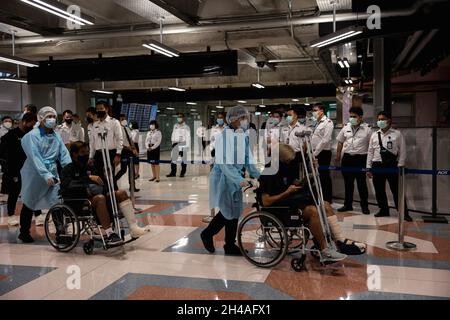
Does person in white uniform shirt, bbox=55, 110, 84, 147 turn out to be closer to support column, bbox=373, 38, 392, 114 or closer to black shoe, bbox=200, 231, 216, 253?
black shoe, bbox=200, 231, 216, 253

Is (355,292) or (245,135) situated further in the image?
Answer: (245,135)

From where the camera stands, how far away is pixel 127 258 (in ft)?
14.1

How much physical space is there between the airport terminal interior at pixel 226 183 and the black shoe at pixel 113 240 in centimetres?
4

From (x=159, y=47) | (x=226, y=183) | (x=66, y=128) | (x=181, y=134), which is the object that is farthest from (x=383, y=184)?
(x=181, y=134)

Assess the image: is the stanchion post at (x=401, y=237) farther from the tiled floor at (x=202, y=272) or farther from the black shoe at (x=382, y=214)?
the black shoe at (x=382, y=214)

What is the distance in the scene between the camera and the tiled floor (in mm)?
3342

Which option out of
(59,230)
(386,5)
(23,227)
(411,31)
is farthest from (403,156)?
(23,227)

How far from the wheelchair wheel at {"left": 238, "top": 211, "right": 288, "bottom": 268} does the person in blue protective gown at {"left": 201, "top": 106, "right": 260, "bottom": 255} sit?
0.23m

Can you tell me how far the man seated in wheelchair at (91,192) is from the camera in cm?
432

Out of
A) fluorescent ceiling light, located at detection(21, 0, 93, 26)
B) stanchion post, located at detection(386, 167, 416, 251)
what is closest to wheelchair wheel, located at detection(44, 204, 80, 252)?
fluorescent ceiling light, located at detection(21, 0, 93, 26)

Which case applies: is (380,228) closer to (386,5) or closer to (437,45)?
(386,5)

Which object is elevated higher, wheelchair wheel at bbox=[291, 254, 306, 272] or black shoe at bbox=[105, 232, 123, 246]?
black shoe at bbox=[105, 232, 123, 246]

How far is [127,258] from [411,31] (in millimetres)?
5106
